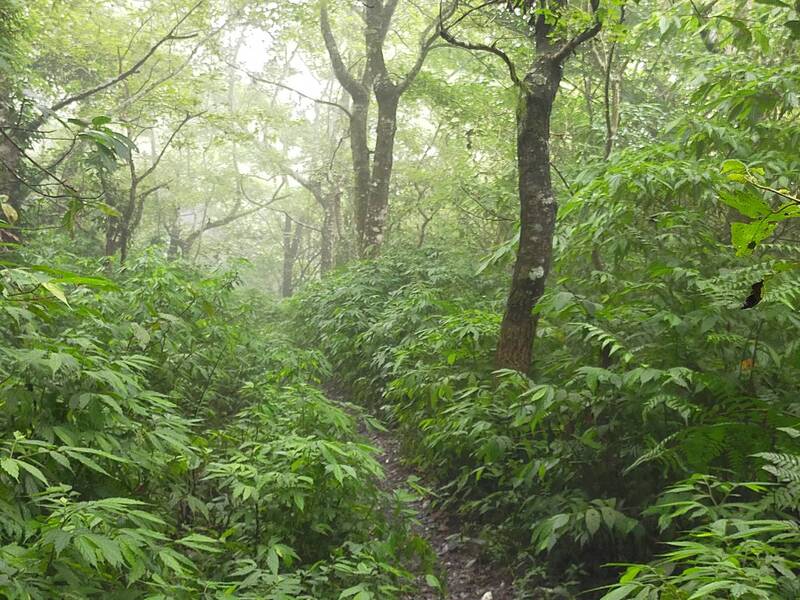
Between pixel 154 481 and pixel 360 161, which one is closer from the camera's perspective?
pixel 154 481

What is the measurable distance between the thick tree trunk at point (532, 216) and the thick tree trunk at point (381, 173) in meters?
8.05

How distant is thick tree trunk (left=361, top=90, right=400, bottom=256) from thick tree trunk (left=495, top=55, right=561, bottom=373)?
8.05m

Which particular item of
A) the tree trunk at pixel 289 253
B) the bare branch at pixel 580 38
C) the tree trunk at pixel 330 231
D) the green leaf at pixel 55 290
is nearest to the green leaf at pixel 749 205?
the green leaf at pixel 55 290

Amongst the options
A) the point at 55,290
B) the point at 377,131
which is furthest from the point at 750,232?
the point at 377,131

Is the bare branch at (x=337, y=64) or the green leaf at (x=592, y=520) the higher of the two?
the bare branch at (x=337, y=64)

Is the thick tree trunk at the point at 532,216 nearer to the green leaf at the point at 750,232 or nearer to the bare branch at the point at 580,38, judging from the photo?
the bare branch at the point at 580,38

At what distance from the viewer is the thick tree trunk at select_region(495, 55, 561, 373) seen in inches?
217

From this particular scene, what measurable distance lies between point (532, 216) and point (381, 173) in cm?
842

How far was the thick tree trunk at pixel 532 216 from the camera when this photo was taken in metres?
5.52

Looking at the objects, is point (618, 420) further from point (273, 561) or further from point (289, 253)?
point (289, 253)

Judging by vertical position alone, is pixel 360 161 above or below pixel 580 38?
above

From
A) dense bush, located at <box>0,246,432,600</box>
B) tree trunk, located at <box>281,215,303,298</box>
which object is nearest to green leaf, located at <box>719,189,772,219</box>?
dense bush, located at <box>0,246,432,600</box>

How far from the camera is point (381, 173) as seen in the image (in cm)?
1353

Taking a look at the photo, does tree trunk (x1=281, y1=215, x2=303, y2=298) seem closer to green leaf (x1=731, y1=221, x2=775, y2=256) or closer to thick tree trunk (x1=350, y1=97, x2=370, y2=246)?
thick tree trunk (x1=350, y1=97, x2=370, y2=246)
